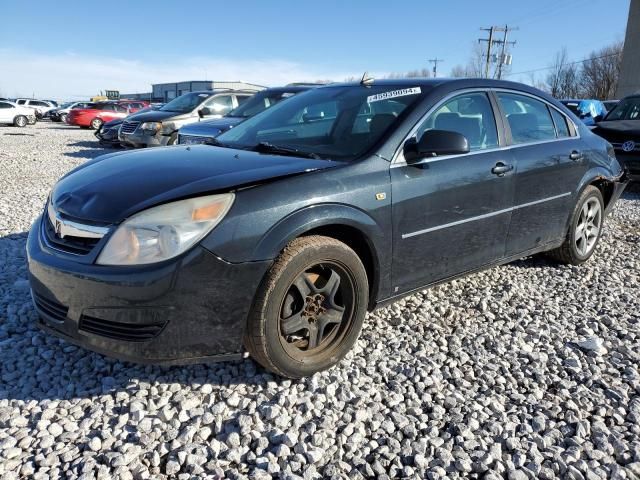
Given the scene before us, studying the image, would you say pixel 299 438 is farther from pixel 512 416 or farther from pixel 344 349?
pixel 512 416

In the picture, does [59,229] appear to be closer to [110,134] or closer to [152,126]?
[152,126]

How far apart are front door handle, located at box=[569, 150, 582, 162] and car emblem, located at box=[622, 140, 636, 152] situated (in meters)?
5.08

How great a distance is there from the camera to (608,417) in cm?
256

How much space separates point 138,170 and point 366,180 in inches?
49.0

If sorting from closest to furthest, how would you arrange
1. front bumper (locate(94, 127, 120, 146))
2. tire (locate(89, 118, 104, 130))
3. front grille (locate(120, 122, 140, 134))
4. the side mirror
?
Answer: the side mirror < front grille (locate(120, 122, 140, 134)) < front bumper (locate(94, 127, 120, 146)) < tire (locate(89, 118, 104, 130))

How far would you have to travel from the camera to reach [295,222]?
2.54 m

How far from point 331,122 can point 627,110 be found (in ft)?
28.3

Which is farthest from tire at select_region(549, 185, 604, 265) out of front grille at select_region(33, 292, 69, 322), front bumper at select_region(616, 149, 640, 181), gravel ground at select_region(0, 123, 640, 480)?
front bumper at select_region(616, 149, 640, 181)

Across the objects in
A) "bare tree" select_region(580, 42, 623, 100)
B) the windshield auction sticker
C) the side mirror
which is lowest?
the side mirror

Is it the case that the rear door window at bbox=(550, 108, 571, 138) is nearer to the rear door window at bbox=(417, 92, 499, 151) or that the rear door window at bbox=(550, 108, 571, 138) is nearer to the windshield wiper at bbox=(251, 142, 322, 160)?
the rear door window at bbox=(417, 92, 499, 151)

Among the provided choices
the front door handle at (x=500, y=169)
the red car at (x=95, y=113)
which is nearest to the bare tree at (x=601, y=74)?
the red car at (x=95, y=113)

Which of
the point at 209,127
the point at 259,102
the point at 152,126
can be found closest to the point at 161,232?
the point at 209,127

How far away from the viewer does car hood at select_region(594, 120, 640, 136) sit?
8688 millimetres

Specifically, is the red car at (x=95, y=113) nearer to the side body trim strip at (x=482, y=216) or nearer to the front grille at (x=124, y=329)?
the side body trim strip at (x=482, y=216)
